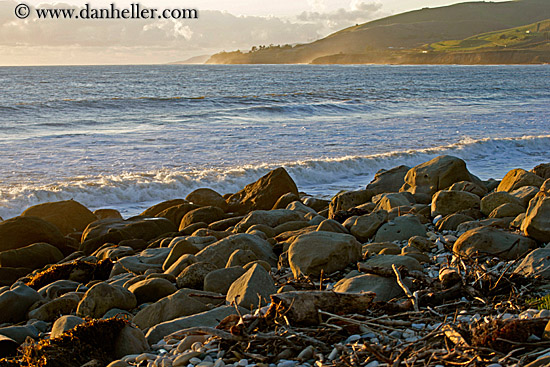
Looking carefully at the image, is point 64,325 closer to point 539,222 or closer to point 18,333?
point 18,333

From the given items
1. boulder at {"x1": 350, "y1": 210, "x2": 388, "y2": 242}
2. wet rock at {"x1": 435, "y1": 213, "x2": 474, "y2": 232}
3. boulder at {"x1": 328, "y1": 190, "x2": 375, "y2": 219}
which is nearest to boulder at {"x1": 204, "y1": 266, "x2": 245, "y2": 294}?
boulder at {"x1": 350, "y1": 210, "x2": 388, "y2": 242}

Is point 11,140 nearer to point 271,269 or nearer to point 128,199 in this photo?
point 128,199

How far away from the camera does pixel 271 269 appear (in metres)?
4.95

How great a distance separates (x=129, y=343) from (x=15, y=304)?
212 cm

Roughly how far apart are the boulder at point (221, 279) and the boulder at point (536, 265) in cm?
217

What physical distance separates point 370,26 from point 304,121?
592 feet

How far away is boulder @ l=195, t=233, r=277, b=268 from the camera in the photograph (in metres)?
5.26

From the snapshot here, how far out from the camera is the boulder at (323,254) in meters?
4.50

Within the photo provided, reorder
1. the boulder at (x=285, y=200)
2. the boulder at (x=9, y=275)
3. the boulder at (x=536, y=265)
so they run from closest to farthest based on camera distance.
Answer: the boulder at (x=536, y=265), the boulder at (x=9, y=275), the boulder at (x=285, y=200)

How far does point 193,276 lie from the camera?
481cm

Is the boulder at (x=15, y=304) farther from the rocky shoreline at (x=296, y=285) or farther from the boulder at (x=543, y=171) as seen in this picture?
the boulder at (x=543, y=171)

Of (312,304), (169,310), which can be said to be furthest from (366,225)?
(312,304)

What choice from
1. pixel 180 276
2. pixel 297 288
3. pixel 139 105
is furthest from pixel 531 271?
pixel 139 105

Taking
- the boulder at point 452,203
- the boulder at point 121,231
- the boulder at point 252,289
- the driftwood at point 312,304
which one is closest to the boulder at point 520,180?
the boulder at point 452,203
